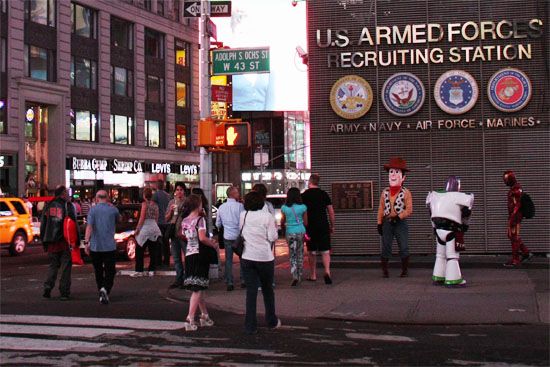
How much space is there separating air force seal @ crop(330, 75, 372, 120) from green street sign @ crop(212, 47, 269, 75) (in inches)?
80.0

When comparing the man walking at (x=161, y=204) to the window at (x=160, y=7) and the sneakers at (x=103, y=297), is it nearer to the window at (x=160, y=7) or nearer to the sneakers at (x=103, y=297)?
the sneakers at (x=103, y=297)

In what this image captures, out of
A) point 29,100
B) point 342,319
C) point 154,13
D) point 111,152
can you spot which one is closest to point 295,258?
point 342,319

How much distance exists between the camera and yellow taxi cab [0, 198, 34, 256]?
845 inches

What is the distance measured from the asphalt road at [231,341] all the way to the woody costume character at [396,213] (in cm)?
400

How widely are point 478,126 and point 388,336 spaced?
8067 millimetres

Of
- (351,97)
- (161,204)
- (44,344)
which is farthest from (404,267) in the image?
(44,344)

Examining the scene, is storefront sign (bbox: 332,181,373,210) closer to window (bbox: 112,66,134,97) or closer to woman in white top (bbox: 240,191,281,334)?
woman in white top (bbox: 240,191,281,334)

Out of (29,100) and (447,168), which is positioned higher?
(29,100)

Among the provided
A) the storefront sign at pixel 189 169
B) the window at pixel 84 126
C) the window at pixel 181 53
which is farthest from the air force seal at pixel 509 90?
the window at pixel 181 53

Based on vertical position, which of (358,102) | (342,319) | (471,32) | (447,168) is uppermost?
(471,32)

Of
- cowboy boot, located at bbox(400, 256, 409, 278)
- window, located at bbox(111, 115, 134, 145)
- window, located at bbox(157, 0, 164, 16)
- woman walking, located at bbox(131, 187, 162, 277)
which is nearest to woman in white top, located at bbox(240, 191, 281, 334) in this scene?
cowboy boot, located at bbox(400, 256, 409, 278)

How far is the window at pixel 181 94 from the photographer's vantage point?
53750 millimetres

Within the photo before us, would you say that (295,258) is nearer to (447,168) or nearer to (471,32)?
(447,168)

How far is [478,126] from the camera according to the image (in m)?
14.8
